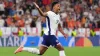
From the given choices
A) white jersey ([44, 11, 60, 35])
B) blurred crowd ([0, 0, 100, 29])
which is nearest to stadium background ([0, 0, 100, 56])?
blurred crowd ([0, 0, 100, 29])

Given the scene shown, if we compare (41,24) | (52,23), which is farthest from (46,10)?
(52,23)

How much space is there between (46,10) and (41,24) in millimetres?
1966

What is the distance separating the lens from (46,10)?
27719 millimetres

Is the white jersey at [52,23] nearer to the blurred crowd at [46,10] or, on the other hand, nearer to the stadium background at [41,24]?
the stadium background at [41,24]

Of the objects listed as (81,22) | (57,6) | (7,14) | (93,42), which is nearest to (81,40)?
(93,42)

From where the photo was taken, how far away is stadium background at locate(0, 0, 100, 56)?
24.8 meters

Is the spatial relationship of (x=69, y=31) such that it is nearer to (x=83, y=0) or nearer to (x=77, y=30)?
(x=77, y=30)

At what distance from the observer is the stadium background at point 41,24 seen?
24.8 m

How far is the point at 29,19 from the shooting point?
26.0 metres

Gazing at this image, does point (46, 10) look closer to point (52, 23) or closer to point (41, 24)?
point (41, 24)

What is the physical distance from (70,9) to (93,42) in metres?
3.92

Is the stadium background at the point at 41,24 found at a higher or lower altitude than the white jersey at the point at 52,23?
lower

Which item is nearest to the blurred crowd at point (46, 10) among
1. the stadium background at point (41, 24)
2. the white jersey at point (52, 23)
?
the stadium background at point (41, 24)

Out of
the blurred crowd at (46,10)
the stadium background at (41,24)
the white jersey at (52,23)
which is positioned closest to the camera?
the white jersey at (52,23)
